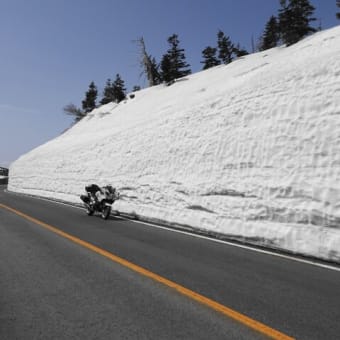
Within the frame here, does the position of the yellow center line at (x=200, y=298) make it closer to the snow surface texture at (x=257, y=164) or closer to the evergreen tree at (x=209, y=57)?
the snow surface texture at (x=257, y=164)

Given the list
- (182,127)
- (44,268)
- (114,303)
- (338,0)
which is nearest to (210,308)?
(114,303)

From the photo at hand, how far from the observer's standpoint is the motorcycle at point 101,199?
46.1ft

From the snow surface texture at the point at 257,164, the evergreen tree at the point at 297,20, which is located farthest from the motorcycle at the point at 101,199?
the evergreen tree at the point at 297,20

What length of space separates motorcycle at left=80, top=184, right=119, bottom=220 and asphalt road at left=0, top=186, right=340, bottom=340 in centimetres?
547

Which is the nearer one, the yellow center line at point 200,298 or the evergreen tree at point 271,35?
the yellow center line at point 200,298

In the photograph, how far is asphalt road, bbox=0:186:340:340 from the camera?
3.79m

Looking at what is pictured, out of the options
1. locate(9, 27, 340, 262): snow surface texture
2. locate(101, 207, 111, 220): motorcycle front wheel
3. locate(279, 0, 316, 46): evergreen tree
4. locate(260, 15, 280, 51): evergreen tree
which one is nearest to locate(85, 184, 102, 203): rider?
locate(101, 207, 111, 220): motorcycle front wheel

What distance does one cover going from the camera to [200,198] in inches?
464

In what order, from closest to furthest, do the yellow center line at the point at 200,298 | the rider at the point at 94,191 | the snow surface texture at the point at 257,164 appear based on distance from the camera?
1. the yellow center line at the point at 200,298
2. the snow surface texture at the point at 257,164
3. the rider at the point at 94,191

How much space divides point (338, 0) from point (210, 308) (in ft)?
207

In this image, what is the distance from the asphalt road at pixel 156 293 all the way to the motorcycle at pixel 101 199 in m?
5.47

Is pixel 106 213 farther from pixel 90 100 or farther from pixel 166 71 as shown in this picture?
pixel 90 100

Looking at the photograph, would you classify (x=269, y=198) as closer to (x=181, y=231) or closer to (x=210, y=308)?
(x=181, y=231)

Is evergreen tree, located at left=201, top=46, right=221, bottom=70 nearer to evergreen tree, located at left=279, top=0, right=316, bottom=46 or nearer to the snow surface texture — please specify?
evergreen tree, located at left=279, top=0, right=316, bottom=46
